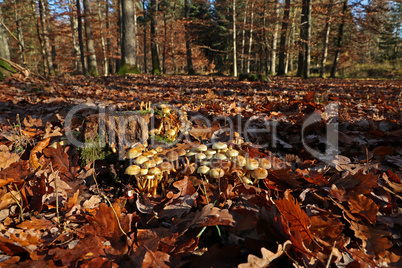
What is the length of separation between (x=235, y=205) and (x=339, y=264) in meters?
0.67

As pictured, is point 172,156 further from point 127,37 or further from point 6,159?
point 127,37

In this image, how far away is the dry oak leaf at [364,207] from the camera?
1.44 meters

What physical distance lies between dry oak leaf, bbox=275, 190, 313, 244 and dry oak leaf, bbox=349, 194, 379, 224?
1.53ft

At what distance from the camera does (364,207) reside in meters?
1.50

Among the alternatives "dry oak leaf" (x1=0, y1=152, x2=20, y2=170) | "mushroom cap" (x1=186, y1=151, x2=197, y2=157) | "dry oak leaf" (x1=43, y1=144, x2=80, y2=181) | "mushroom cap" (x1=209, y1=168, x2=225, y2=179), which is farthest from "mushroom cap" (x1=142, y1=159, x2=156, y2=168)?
"dry oak leaf" (x1=0, y1=152, x2=20, y2=170)

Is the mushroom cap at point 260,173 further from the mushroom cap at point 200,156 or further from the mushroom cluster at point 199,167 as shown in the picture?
the mushroom cap at point 200,156

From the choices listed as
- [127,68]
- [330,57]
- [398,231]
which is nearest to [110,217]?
[398,231]

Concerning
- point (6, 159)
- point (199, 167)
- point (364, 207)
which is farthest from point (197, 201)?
point (6, 159)

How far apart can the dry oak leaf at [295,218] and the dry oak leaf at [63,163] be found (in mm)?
1841

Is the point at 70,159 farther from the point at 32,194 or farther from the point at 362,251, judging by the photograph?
the point at 362,251

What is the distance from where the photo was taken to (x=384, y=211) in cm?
158

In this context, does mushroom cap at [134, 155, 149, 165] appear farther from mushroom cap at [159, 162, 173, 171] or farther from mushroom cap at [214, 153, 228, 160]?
mushroom cap at [214, 153, 228, 160]

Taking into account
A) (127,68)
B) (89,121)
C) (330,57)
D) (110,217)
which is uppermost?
(330,57)

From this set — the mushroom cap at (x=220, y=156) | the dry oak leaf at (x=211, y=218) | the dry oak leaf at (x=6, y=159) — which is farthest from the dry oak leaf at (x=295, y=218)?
the dry oak leaf at (x=6, y=159)
